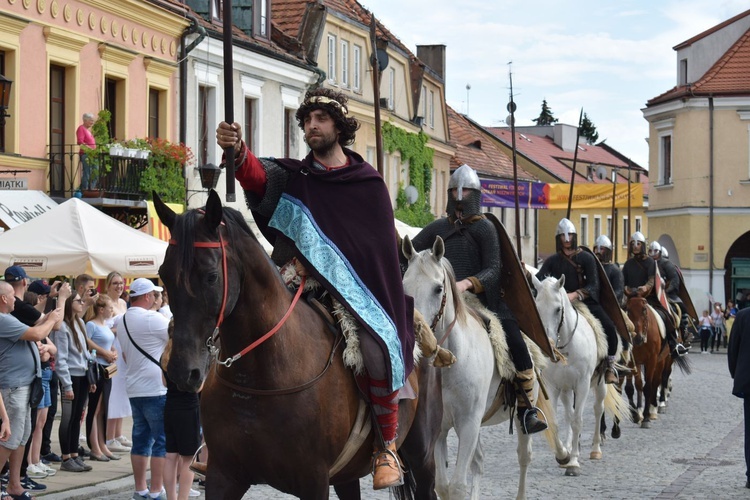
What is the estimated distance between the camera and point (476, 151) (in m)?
64.2

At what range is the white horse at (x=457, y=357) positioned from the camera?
8.65 metres

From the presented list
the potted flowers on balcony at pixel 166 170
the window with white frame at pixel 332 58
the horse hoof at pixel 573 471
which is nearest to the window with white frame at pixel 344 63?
the window with white frame at pixel 332 58

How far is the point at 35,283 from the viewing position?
39.9 ft

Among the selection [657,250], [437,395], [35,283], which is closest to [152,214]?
[657,250]

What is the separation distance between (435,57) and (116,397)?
145ft

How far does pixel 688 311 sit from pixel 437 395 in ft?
52.8

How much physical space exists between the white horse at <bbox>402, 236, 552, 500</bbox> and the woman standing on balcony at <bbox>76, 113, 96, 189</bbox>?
15499 mm

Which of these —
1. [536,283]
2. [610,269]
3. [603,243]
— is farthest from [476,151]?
[536,283]

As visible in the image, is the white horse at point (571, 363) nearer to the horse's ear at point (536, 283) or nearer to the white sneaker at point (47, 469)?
the horse's ear at point (536, 283)

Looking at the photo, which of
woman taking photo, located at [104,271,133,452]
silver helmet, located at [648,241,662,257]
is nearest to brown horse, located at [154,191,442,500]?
woman taking photo, located at [104,271,133,452]

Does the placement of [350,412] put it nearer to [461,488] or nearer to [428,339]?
[428,339]

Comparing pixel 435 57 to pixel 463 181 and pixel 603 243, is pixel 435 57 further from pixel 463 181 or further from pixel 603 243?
pixel 463 181

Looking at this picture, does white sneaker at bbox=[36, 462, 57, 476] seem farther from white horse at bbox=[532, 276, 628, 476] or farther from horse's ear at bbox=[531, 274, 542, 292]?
horse's ear at bbox=[531, 274, 542, 292]

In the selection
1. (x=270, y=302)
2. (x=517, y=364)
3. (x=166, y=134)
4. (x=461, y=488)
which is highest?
(x=166, y=134)
